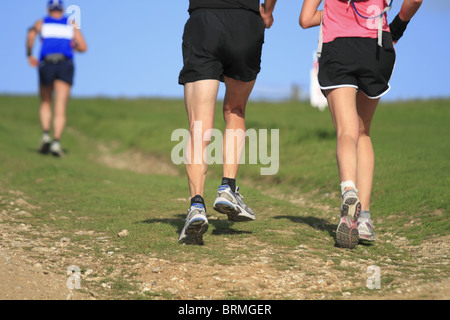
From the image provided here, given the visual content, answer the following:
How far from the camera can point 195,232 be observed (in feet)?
16.3

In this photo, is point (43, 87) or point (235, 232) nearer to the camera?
point (235, 232)

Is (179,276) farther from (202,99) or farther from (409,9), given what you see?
(409,9)

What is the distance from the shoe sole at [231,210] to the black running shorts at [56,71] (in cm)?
987

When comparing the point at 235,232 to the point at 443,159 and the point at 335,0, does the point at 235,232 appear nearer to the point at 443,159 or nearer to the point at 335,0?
the point at 335,0

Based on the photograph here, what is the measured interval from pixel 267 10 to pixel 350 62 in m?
0.84

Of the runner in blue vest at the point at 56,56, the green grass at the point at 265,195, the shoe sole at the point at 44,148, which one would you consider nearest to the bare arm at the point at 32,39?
the runner in blue vest at the point at 56,56

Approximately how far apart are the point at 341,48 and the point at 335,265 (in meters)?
1.85

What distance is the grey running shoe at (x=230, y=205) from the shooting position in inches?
202

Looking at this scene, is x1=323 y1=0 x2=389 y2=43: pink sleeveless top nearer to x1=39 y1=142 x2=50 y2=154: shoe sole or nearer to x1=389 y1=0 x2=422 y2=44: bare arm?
x1=389 y1=0 x2=422 y2=44: bare arm

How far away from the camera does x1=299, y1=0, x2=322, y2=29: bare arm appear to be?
5434mm

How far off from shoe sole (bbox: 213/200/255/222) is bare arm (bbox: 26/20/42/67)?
1044 cm

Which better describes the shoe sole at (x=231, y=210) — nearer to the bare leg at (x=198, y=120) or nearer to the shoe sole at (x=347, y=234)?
the bare leg at (x=198, y=120)
